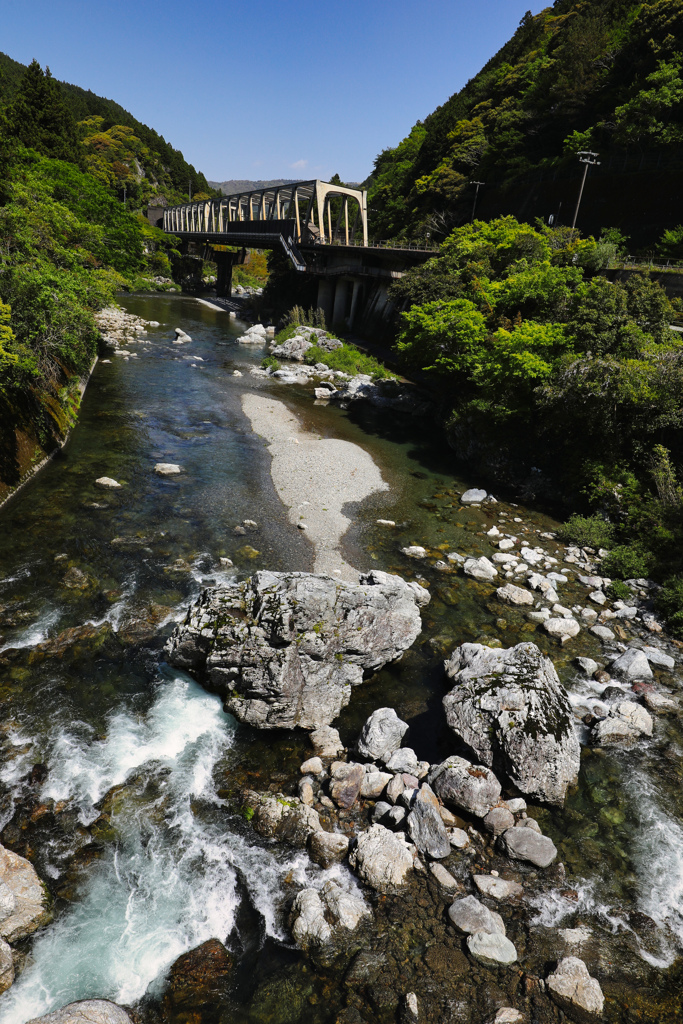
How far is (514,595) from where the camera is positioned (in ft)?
55.2

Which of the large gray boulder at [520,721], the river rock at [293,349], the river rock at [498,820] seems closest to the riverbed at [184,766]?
the large gray boulder at [520,721]

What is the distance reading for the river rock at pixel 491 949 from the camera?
7680 mm

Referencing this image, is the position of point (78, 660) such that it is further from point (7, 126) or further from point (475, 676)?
point (7, 126)

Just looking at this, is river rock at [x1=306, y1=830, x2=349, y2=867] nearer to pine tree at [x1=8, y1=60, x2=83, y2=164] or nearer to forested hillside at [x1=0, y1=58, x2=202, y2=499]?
forested hillside at [x1=0, y1=58, x2=202, y2=499]

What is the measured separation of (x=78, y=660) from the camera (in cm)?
1262

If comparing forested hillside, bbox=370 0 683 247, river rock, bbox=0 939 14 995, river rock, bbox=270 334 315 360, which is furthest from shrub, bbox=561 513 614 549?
river rock, bbox=270 334 315 360

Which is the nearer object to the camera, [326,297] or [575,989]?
[575,989]

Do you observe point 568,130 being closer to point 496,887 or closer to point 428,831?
point 428,831

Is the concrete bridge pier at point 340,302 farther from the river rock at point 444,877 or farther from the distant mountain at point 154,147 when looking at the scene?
the distant mountain at point 154,147

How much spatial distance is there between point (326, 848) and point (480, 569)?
37.1 feet

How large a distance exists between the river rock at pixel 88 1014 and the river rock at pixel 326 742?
512cm

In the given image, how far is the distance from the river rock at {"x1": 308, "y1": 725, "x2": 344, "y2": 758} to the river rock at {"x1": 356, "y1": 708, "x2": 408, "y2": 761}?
46 cm

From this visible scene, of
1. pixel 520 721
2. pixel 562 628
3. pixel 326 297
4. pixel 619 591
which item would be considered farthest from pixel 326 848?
pixel 326 297

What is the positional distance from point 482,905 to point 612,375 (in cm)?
1975
